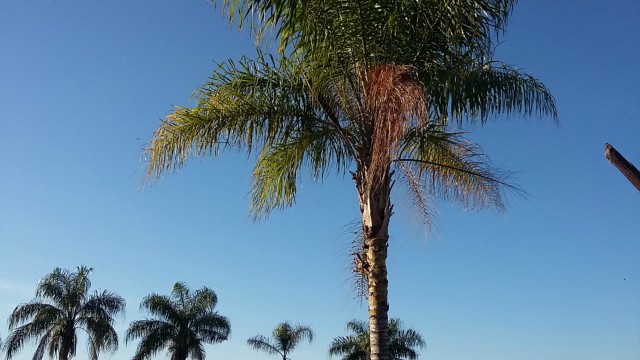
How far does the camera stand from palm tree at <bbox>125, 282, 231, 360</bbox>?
38750 mm

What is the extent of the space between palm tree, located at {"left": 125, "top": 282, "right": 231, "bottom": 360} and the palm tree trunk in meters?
32.0

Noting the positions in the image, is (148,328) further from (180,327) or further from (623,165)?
(623,165)

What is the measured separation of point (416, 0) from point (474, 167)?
2520mm

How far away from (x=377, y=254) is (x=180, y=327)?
3259 cm

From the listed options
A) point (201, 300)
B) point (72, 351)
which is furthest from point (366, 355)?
point (72, 351)

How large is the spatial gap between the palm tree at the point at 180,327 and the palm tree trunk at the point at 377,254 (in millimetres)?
31984

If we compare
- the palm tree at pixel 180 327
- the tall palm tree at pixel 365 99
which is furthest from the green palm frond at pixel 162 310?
the tall palm tree at pixel 365 99

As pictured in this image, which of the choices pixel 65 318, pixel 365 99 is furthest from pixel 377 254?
pixel 65 318

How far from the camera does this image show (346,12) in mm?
9117

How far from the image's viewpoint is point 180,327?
39.6 m

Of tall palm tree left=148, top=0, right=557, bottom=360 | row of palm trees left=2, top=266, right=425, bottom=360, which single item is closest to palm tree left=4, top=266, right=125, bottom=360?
row of palm trees left=2, top=266, right=425, bottom=360

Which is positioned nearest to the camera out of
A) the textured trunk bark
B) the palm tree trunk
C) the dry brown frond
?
the textured trunk bark

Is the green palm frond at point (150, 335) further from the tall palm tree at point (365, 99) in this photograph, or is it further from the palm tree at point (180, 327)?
the tall palm tree at point (365, 99)

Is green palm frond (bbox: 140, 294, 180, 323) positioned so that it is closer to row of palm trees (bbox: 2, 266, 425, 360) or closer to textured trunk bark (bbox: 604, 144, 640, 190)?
row of palm trees (bbox: 2, 266, 425, 360)
